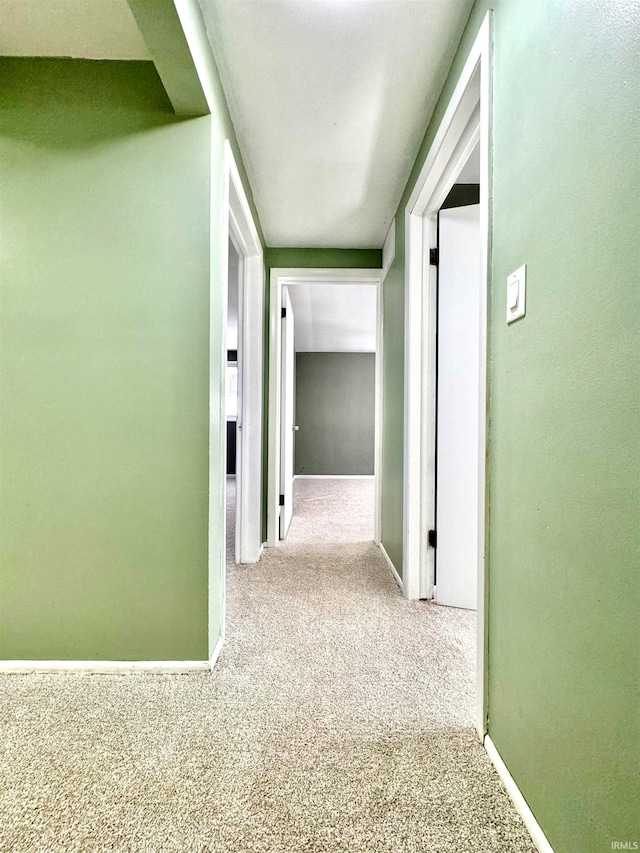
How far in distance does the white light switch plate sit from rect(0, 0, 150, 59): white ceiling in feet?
4.66

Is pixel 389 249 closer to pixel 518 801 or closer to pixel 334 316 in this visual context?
pixel 334 316

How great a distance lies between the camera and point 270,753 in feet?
3.92

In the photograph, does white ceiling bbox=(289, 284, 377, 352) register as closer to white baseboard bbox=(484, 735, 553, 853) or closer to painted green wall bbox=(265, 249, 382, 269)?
painted green wall bbox=(265, 249, 382, 269)

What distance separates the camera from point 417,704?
1422 mm

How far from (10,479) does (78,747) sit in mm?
926

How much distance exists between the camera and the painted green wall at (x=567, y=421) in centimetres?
68

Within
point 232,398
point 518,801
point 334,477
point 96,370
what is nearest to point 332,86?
point 96,370

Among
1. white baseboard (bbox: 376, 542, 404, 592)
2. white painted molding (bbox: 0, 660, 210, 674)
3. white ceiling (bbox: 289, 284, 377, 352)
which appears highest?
white ceiling (bbox: 289, 284, 377, 352)

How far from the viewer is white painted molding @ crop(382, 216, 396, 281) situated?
2773 mm

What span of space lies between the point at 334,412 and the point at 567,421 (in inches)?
279

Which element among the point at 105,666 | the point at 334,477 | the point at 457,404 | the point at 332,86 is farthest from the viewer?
the point at 334,477

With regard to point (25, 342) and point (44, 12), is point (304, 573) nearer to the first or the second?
point (25, 342)

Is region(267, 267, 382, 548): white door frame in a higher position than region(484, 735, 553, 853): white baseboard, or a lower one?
higher

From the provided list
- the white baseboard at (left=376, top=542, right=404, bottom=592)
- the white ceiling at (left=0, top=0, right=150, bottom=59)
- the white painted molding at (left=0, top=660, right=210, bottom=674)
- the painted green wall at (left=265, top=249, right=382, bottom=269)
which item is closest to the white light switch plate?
the white ceiling at (left=0, top=0, right=150, bottom=59)
